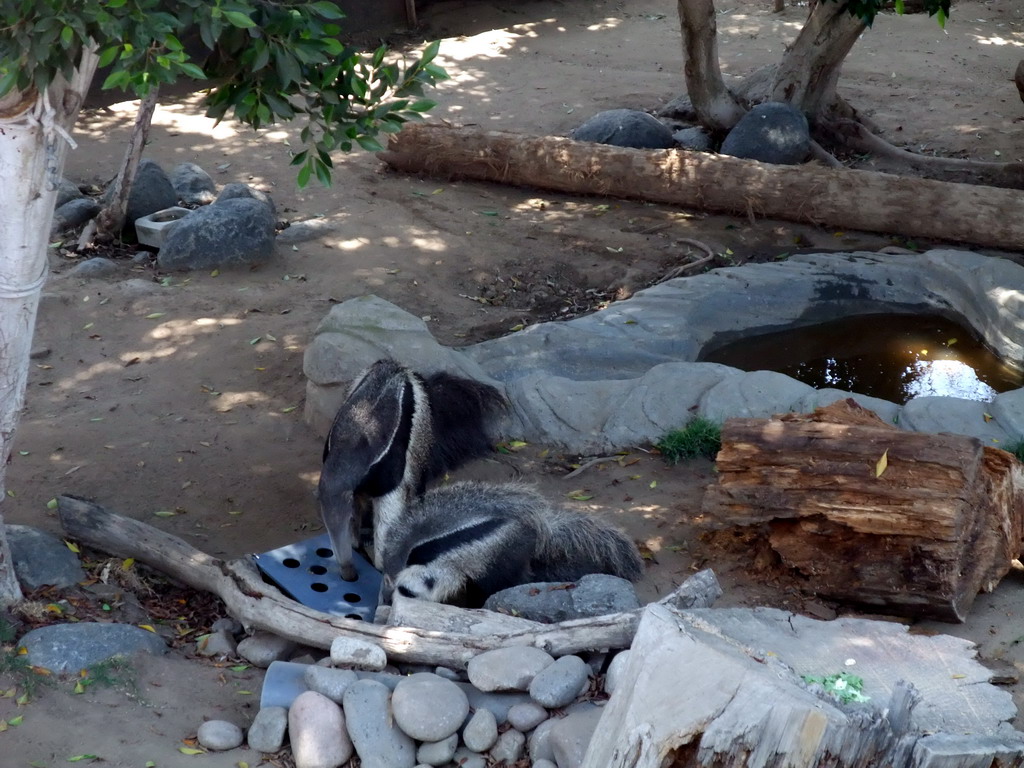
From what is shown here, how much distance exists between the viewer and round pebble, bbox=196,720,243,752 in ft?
12.1

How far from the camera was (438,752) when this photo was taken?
3.68m

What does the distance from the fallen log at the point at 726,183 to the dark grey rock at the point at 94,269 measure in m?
3.32

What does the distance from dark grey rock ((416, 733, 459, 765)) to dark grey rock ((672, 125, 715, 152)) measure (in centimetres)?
883

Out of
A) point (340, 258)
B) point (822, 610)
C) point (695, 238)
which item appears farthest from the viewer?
point (695, 238)

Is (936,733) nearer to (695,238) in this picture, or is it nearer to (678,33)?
(695,238)

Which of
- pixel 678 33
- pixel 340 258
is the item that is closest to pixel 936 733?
pixel 340 258

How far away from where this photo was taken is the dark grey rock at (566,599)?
441cm

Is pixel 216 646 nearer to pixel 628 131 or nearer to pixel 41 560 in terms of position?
pixel 41 560

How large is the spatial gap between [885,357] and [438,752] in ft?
17.7

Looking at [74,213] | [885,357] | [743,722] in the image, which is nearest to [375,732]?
[743,722]

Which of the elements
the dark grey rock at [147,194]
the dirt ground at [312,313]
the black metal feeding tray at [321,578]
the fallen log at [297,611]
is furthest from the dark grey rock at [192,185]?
the black metal feeding tray at [321,578]

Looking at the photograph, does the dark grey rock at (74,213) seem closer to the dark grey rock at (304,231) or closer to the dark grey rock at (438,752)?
the dark grey rock at (304,231)

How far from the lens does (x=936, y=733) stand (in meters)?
3.11

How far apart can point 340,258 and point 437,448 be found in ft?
11.4
